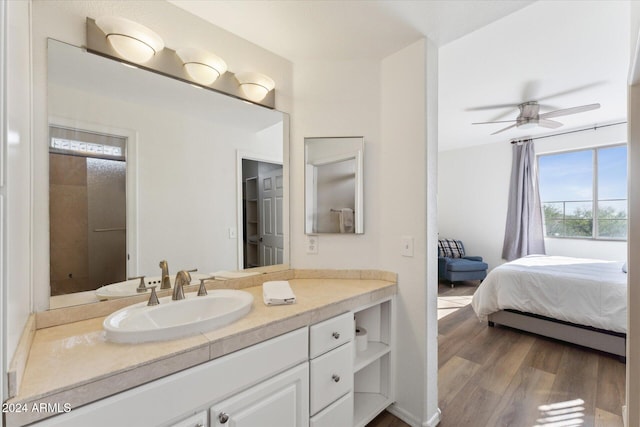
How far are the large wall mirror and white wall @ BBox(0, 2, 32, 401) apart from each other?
12 cm

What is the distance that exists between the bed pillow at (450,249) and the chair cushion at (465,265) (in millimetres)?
340

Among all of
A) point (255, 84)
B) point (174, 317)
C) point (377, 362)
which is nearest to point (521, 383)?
point (377, 362)

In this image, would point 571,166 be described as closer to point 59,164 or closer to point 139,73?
point 139,73

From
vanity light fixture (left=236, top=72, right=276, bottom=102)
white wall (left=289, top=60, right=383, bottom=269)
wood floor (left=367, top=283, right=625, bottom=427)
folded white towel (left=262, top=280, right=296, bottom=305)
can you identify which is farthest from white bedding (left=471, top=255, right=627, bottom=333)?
vanity light fixture (left=236, top=72, right=276, bottom=102)

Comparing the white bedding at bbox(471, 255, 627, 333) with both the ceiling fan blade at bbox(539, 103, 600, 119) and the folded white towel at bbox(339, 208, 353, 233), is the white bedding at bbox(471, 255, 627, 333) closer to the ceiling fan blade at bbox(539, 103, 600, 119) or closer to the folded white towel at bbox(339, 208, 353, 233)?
the ceiling fan blade at bbox(539, 103, 600, 119)

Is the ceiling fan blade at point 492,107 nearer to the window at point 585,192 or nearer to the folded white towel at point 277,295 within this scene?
the window at point 585,192

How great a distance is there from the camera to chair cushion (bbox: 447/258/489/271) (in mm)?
4590

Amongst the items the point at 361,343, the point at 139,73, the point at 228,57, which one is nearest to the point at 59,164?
the point at 139,73

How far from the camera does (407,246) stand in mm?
1683

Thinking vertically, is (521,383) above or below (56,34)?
below

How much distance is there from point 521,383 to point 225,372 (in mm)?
2265

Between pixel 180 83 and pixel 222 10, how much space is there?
439 millimetres

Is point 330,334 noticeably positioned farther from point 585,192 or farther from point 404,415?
point 585,192

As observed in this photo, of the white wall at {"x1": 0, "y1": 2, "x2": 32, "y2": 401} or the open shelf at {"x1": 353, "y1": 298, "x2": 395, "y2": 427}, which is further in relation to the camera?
the open shelf at {"x1": 353, "y1": 298, "x2": 395, "y2": 427}
